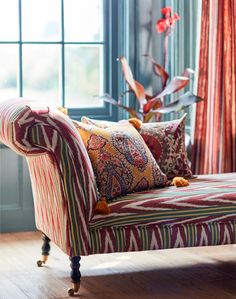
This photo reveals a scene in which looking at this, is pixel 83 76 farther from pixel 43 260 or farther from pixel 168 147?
pixel 43 260

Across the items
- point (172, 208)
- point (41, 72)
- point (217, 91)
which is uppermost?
point (41, 72)

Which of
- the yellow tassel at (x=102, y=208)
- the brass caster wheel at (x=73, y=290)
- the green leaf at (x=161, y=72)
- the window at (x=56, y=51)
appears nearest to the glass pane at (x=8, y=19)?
the window at (x=56, y=51)

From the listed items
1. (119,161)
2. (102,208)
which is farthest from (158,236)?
(119,161)

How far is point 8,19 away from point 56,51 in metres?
0.39

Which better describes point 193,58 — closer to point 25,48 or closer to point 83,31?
point 83,31

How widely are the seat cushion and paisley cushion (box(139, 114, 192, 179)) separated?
0.32m

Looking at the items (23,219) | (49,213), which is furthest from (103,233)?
(23,219)

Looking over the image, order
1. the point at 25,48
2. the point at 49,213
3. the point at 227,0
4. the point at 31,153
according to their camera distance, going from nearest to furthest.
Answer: the point at 31,153
the point at 49,213
the point at 227,0
the point at 25,48

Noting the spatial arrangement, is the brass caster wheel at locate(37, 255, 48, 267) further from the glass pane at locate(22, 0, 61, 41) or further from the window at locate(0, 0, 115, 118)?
the glass pane at locate(22, 0, 61, 41)

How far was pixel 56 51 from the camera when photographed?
18.1ft

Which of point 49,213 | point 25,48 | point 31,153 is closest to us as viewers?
point 31,153

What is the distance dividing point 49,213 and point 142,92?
1.50 m

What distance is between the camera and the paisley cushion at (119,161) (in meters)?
3.88

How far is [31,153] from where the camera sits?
3.55m
